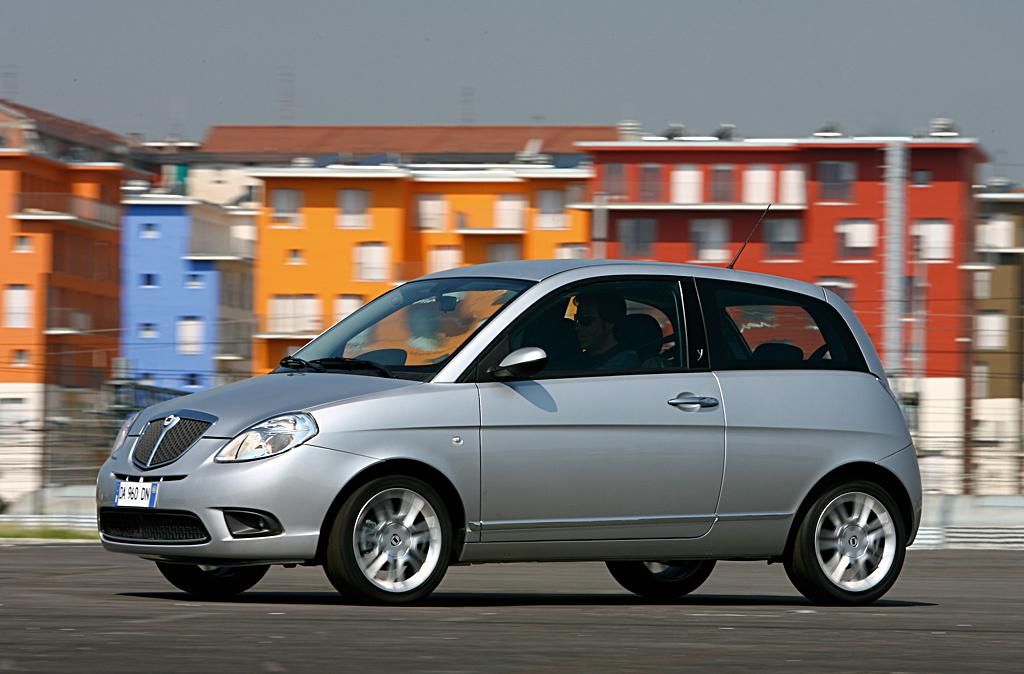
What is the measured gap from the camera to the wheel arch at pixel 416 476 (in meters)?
8.90

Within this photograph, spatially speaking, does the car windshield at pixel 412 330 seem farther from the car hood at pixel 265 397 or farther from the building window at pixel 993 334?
the building window at pixel 993 334

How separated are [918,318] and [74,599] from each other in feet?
108

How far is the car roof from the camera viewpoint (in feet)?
32.6

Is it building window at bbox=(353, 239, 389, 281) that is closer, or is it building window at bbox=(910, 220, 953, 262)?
building window at bbox=(910, 220, 953, 262)

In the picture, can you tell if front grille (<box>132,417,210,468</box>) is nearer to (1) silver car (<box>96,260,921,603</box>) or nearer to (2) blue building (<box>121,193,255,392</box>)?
(1) silver car (<box>96,260,921,603</box>)

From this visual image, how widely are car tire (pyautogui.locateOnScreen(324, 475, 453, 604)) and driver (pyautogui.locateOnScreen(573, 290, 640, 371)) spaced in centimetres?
113

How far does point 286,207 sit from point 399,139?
44721mm

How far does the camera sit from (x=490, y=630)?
7.87 m

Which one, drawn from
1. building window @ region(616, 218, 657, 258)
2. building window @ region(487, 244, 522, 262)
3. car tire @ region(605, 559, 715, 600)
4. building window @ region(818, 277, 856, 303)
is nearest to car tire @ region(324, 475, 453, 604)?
car tire @ region(605, 559, 715, 600)

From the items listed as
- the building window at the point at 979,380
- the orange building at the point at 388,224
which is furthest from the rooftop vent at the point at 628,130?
the building window at the point at 979,380

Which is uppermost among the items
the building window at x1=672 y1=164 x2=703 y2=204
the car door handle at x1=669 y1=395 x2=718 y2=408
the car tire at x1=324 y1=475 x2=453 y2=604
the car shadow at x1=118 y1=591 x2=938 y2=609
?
the building window at x1=672 y1=164 x2=703 y2=204

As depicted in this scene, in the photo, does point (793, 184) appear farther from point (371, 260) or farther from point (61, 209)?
point (61, 209)

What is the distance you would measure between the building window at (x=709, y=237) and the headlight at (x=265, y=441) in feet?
237

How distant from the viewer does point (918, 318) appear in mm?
40531
